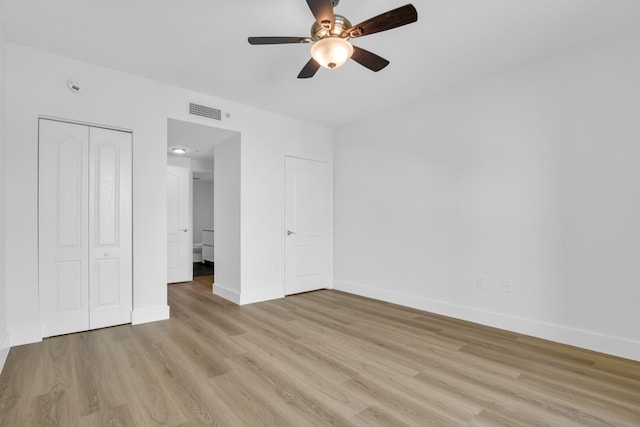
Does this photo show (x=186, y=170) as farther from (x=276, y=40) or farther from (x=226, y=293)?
(x=276, y=40)

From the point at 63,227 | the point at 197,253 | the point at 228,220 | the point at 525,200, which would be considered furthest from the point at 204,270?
the point at 525,200

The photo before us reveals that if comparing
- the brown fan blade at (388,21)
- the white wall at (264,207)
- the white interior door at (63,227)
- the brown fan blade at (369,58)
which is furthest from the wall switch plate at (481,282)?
the white interior door at (63,227)

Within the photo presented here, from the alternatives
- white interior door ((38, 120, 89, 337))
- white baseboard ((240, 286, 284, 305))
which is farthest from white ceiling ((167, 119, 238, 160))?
white baseboard ((240, 286, 284, 305))

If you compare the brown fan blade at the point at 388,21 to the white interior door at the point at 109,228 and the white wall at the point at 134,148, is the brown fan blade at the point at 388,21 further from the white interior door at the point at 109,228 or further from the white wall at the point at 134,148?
the white interior door at the point at 109,228

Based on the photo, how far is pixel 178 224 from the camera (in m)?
5.81

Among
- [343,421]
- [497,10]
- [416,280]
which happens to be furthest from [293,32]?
[416,280]

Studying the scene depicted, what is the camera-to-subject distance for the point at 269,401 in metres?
2.04

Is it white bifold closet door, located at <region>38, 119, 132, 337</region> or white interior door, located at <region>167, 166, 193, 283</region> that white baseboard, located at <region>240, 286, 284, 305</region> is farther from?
white interior door, located at <region>167, 166, 193, 283</region>

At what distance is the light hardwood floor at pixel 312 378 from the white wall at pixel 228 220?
3.65 feet

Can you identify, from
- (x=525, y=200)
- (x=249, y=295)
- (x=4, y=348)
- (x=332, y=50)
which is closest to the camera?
(x=332, y=50)

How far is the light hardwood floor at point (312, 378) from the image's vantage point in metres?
1.89

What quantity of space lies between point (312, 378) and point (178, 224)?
4.41 metres

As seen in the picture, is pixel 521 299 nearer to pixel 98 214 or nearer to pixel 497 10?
pixel 497 10

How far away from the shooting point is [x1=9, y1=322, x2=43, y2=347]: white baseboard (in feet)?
9.39
